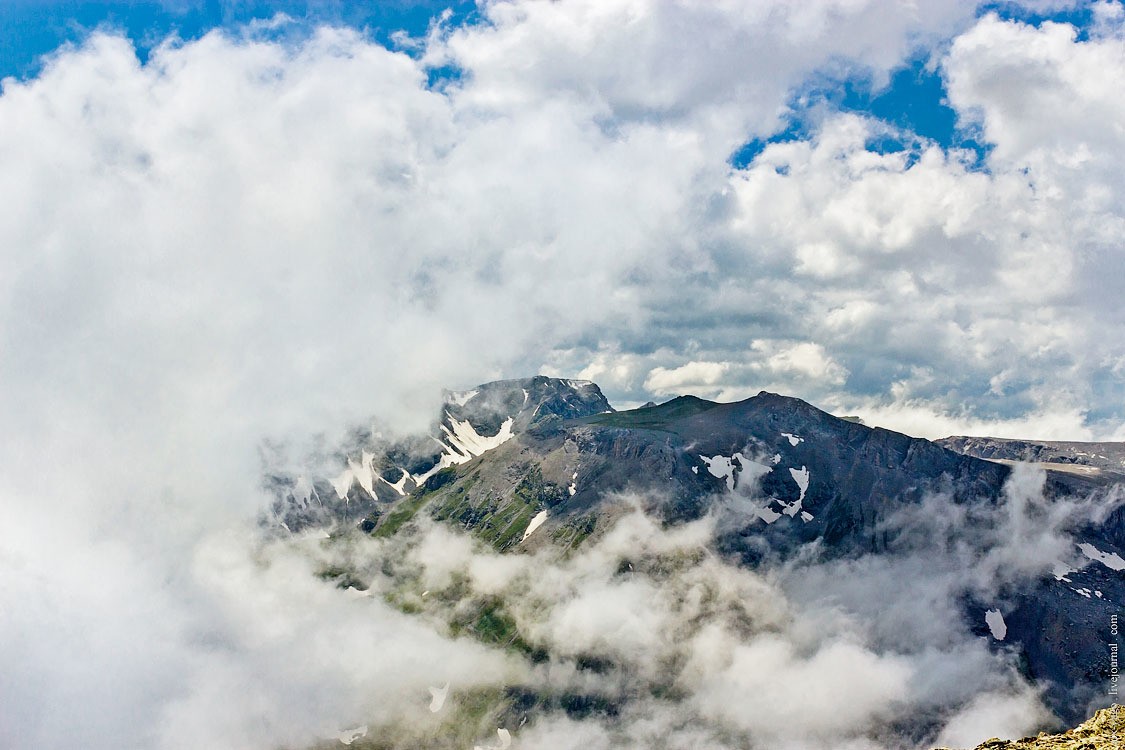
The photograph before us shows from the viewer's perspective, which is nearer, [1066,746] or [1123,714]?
[1066,746]

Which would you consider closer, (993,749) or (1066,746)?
(1066,746)
